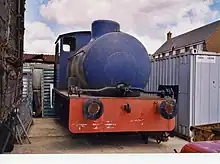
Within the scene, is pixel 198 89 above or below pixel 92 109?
above

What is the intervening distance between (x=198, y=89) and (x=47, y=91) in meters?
3.08

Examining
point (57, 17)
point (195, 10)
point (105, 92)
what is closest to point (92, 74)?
point (105, 92)

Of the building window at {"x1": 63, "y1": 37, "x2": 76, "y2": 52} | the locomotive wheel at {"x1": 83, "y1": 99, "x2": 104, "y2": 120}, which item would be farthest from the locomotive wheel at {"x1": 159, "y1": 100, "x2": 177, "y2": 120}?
the building window at {"x1": 63, "y1": 37, "x2": 76, "y2": 52}

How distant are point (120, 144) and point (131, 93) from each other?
0.57m

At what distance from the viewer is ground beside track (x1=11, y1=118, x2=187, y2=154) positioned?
2727 millimetres

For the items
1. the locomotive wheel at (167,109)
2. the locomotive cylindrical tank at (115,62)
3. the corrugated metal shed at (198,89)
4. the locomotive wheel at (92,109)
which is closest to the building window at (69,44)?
the locomotive cylindrical tank at (115,62)

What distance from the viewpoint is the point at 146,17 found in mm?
2330

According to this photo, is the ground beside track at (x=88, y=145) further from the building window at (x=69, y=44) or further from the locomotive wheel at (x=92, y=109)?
the building window at (x=69, y=44)

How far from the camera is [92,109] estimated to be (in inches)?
100

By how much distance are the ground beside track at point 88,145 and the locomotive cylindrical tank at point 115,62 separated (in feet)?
2.00

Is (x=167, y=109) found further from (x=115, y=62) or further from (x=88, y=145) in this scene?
(x=88, y=145)

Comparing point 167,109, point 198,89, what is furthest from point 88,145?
point 198,89

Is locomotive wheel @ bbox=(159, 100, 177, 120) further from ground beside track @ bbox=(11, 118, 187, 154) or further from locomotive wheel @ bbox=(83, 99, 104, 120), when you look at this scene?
locomotive wheel @ bbox=(83, 99, 104, 120)

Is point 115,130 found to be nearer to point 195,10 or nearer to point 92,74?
point 92,74
